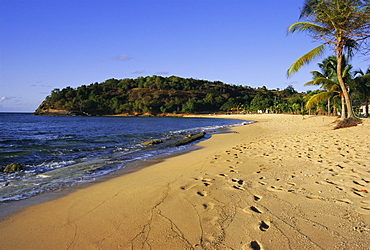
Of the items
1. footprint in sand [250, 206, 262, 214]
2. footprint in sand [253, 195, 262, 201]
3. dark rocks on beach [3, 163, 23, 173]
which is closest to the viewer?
footprint in sand [250, 206, 262, 214]

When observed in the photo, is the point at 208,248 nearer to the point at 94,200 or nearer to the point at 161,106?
the point at 94,200

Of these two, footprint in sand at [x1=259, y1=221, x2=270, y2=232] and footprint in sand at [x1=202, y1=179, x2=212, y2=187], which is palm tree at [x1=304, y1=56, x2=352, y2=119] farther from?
footprint in sand at [x1=259, y1=221, x2=270, y2=232]

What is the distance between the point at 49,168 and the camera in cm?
758

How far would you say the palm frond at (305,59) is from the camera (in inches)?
596

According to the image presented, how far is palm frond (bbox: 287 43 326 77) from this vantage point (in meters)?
15.1

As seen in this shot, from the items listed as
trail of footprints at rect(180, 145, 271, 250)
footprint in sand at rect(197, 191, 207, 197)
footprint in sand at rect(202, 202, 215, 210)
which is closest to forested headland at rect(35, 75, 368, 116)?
trail of footprints at rect(180, 145, 271, 250)

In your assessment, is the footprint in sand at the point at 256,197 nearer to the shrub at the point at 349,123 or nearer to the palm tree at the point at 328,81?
the shrub at the point at 349,123

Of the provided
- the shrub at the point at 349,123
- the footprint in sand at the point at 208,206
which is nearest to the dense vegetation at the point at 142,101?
the shrub at the point at 349,123

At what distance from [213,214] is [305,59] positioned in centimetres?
1528

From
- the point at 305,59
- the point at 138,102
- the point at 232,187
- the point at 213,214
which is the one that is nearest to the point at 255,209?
the point at 213,214

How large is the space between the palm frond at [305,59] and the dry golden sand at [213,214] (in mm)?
11423

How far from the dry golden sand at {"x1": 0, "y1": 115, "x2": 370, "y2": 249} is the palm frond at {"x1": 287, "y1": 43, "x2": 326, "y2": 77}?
1142 cm

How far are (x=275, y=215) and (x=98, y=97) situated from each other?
13159cm

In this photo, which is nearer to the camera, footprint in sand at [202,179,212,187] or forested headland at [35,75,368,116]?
footprint in sand at [202,179,212,187]
